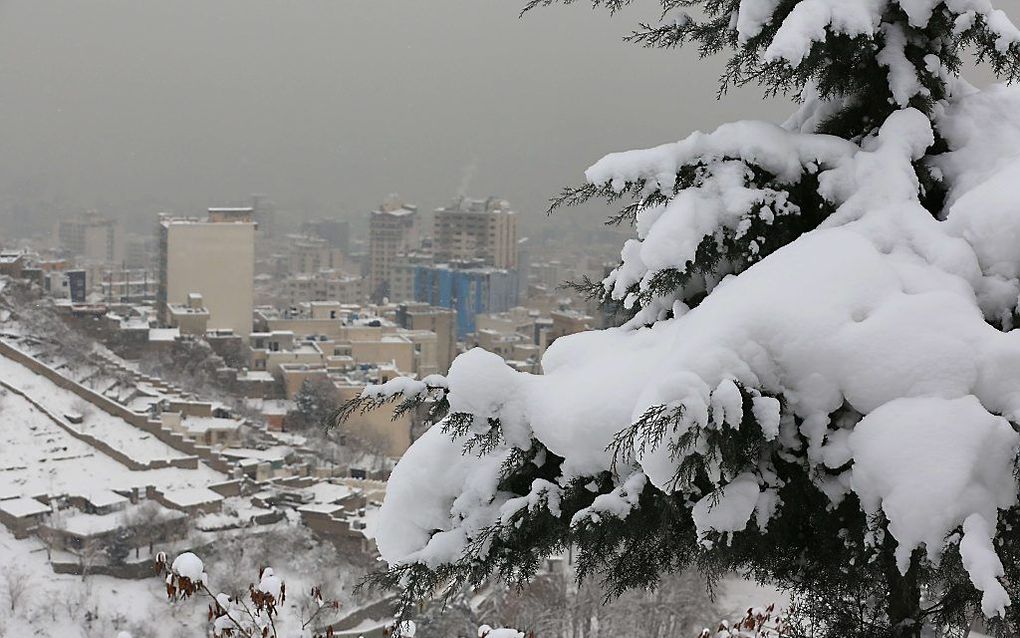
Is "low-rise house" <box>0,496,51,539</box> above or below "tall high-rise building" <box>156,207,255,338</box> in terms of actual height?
below

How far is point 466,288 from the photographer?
4706 cm

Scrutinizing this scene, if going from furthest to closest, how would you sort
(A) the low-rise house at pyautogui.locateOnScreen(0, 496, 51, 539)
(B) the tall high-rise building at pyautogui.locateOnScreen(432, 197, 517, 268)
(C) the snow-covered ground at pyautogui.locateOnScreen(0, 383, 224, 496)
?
(B) the tall high-rise building at pyautogui.locateOnScreen(432, 197, 517, 268)
(C) the snow-covered ground at pyautogui.locateOnScreen(0, 383, 224, 496)
(A) the low-rise house at pyautogui.locateOnScreen(0, 496, 51, 539)

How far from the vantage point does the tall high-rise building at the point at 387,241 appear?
5241cm

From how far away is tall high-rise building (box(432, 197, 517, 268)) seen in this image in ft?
165

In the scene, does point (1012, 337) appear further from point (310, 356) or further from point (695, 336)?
point (310, 356)

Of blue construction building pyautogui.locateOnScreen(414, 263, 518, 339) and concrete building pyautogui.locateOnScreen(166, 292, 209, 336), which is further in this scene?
blue construction building pyautogui.locateOnScreen(414, 263, 518, 339)

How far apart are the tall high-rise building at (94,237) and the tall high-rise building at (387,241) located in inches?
650

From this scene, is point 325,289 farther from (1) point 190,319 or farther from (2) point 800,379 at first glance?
(2) point 800,379

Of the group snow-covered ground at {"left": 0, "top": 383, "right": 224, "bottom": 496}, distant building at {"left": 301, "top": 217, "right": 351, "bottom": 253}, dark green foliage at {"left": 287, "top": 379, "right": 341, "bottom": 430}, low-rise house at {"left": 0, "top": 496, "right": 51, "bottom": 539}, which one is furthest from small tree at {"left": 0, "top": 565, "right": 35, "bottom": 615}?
distant building at {"left": 301, "top": 217, "right": 351, "bottom": 253}

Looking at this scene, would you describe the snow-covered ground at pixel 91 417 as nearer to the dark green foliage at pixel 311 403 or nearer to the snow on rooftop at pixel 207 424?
the snow on rooftop at pixel 207 424

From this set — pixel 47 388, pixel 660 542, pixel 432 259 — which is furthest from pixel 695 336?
pixel 432 259

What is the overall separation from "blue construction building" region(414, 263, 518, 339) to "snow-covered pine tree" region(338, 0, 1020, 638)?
43.2 meters

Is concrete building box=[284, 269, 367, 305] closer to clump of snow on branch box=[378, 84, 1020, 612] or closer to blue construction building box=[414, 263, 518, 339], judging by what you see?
blue construction building box=[414, 263, 518, 339]

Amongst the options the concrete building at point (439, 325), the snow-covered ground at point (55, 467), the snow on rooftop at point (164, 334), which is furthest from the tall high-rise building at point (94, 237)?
the snow-covered ground at point (55, 467)
